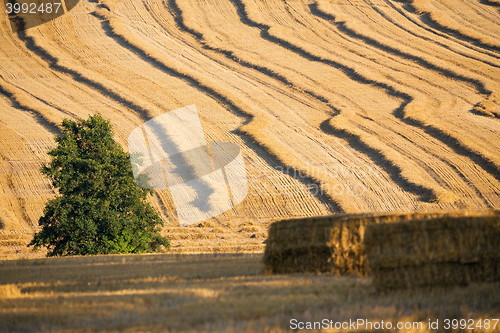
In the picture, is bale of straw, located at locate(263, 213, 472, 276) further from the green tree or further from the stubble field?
the green tree

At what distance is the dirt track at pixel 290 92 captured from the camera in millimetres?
31047

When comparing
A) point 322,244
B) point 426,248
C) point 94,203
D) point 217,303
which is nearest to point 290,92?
point 94,203

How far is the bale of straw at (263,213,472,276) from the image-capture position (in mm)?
7871

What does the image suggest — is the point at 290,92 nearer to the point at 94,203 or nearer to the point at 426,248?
the point at 94,203

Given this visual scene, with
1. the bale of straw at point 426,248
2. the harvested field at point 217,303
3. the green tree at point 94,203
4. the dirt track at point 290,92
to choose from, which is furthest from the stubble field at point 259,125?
the green tree at point 94,203

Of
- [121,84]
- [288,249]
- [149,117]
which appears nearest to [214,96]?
[149,117]

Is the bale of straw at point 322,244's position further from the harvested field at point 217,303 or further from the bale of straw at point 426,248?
the bale of straw at point 426,248

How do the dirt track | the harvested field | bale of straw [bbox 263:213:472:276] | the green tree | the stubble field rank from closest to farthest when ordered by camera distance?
the harvested field < the stubble field < bale of straw [bbox 263:213:472:276] < the green tree < the dirt track

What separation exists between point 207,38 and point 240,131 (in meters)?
24.1

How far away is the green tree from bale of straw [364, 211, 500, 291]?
14517mm

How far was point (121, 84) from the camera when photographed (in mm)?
49562

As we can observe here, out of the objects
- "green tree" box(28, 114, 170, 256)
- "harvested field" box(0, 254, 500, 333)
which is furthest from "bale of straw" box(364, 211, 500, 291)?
"green tree" box(28, 114, 170, 256)

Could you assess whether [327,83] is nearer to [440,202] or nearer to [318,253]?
[440,202]

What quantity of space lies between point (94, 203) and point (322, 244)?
13.5 meters
